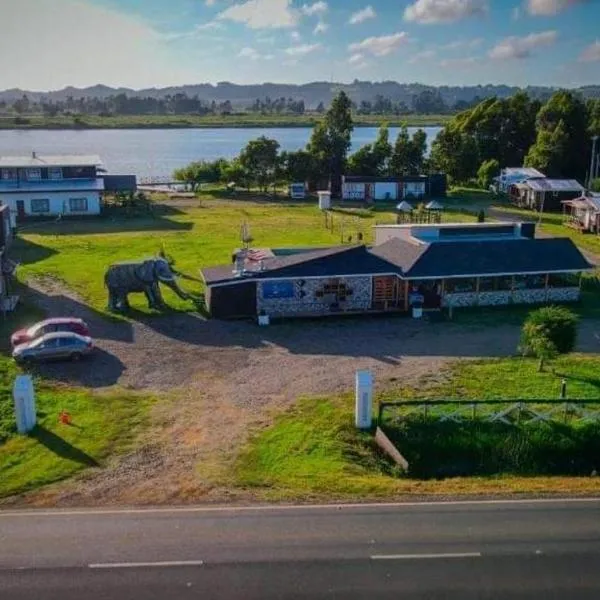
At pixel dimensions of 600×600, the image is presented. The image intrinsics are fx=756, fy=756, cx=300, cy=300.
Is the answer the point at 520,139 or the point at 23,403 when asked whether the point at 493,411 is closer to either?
the point at 23,403

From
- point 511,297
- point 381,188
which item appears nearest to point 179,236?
point 381,188

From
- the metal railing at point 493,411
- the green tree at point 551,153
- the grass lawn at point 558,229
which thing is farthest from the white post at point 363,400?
the green tree at point 551,153

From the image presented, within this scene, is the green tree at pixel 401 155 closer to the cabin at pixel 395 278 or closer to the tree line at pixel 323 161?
the tree line at pixel 323 161

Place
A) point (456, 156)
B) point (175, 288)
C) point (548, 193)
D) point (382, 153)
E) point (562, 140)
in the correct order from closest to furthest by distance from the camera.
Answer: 1. point (175, 288)
2. point (548, 193)
3. point (562, 140)
4. point (382, 153)
5. point (456, 156)

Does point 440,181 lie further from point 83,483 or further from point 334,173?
point 83,483

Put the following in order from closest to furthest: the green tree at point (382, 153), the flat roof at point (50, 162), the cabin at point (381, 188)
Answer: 1. the flat roof at point (50, 162)
2. the cabin at point (381, 188)
3. the green tree at point (382, 153)

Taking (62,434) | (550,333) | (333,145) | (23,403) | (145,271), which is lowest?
(62,434)

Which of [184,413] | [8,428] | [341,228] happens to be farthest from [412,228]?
[8,428]
